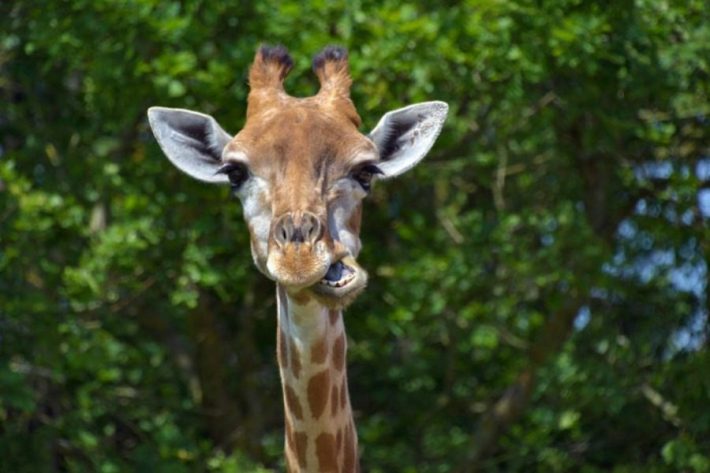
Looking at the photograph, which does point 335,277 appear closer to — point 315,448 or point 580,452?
point 315,448

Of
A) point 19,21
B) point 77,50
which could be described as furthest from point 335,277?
point 19,21

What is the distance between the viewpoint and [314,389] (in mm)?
7359

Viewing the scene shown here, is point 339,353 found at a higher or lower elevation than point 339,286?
lower

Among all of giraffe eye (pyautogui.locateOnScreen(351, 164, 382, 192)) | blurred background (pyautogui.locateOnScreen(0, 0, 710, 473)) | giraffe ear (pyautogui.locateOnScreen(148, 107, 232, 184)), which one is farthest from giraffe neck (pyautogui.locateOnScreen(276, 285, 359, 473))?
blurred background (pyautogui.locateOnScreen(0, 0, 710, 473))

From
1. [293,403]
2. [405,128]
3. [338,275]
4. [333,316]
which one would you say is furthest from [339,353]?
[405,128]

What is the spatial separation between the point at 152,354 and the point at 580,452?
10.9 ft

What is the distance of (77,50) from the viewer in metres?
12.0

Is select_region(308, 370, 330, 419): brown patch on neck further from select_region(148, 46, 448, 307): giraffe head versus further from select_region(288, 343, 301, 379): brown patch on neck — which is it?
select_region(148, 46, 448, 307): giraffe head

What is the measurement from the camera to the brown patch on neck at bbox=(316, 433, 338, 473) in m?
7.43

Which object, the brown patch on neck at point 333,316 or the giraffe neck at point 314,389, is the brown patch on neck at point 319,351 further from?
the brown patch on neck at point 333,316

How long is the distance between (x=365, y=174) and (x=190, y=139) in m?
0.90

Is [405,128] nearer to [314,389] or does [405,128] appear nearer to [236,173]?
[236,173]

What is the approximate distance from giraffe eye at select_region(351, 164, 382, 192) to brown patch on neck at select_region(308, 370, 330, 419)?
0.76 meters

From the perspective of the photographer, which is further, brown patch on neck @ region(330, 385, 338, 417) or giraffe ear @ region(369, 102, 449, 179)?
giraffe ear @ region(369, 102, 449, 179)
